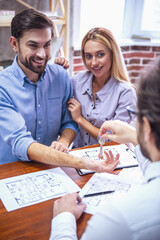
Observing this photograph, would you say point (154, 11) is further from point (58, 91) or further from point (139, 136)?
point (139, 136)

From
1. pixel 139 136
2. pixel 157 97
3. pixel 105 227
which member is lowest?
pixel 105 227

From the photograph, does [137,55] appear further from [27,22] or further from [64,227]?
[64,227]

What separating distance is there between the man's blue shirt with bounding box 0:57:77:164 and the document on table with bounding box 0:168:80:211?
16cm

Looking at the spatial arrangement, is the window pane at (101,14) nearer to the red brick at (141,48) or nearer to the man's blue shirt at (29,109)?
the red brick at (141,48)

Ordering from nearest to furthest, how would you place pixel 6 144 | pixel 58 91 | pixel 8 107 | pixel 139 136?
pixel 139 136 < pixel 8 107 < pixel 6 144 < pixel 58 91

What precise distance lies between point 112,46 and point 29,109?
67 cm

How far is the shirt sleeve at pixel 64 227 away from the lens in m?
0.79

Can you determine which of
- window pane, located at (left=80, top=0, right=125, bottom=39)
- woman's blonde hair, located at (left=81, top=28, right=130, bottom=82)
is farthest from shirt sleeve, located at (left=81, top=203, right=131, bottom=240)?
window pane, located at (left=80, top=0, right=125, bottom=39)

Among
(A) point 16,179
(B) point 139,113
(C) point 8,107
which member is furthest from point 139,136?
(C) point 8,107

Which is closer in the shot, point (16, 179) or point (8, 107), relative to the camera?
point (16, 179)

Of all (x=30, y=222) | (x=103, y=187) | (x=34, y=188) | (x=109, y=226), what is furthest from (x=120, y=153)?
(x=109, y=226)

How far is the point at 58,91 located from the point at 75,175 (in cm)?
66

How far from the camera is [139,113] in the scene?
2.25 feet

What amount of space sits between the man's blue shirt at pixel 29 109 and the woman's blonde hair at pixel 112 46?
11.8 inches
